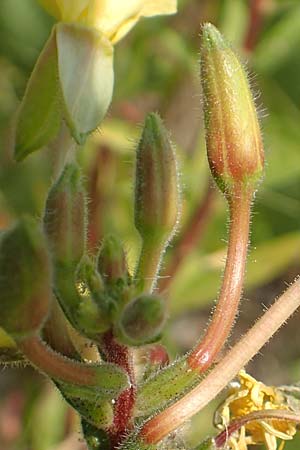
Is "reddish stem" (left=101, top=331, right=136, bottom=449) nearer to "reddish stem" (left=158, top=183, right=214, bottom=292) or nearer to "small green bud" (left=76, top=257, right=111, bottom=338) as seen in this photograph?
"small green bud" (left=76, top=257, right=111, bottom=338)

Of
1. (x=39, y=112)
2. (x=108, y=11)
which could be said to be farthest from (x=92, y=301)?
(x=108, y=11)

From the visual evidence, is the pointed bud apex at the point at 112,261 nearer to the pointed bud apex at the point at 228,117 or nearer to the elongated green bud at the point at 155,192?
the elongated green bud at the point at 155,192

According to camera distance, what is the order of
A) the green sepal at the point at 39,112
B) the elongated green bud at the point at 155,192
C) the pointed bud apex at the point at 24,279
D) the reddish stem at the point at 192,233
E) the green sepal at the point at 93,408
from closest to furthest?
the pointed bud apex at the point at 24,279 → the green sepal at the point at 93,408 → the elongated green bud at the point at 155,192 → the green sepal at the point at 39,112 → the reddish stem at the point at 192,233

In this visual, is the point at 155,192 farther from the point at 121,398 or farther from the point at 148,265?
the point at 121,398

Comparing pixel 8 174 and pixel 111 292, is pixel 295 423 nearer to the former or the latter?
pixel 111 292

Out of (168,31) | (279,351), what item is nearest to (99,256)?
(168,31)

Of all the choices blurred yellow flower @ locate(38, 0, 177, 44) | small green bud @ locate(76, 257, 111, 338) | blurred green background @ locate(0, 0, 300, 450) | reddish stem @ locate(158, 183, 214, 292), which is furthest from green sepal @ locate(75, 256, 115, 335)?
reddish stem @ locate(158, 183, 214, 292)

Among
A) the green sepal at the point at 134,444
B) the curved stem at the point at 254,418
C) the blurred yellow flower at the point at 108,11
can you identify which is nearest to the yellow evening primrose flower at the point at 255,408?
the curved stem at the point at 254,418
